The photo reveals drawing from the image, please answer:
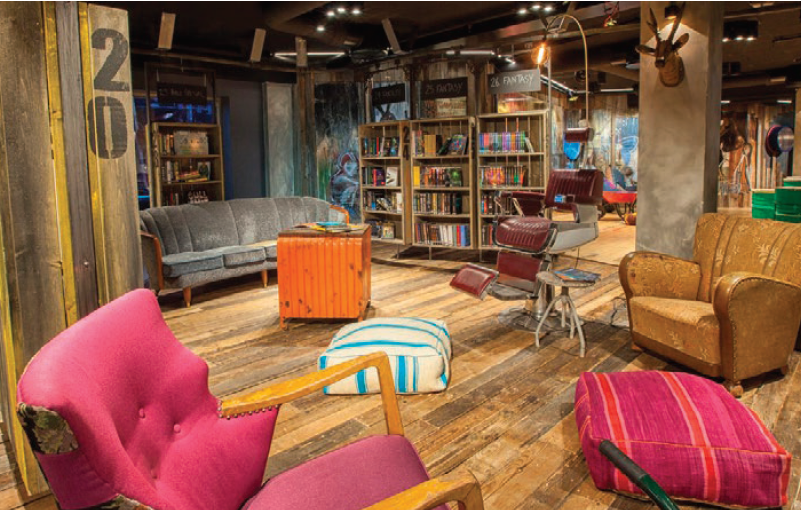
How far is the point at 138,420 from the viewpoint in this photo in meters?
1.45

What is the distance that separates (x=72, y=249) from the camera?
2.60m

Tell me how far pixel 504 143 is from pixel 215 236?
12.7 ft

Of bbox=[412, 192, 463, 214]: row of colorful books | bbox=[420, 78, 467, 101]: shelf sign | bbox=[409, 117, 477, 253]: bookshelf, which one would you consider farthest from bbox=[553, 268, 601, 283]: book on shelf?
bbox=[420, 78, 467, 101]: shelf sign

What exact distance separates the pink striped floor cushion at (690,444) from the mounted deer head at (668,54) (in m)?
2.96

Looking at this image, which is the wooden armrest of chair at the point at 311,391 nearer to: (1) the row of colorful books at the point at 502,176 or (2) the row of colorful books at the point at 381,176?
(1) the row of colorful books at the point at 502,176

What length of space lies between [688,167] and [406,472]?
13.5 feet

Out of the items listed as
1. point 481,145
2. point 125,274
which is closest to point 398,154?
point 481,145

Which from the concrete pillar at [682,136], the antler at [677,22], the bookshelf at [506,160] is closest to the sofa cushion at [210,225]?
the bookshelf at [506,160]

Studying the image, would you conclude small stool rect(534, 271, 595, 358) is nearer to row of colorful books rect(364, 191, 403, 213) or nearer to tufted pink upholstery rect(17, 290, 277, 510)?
tufted pink upholstery rect(17, 290, 277, 510)

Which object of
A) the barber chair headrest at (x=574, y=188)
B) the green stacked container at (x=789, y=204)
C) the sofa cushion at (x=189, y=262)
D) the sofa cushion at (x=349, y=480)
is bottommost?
the sofa cushion at (x=349, y=480)

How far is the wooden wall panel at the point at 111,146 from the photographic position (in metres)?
2.52

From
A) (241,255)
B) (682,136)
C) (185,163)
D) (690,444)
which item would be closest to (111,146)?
(690,444)

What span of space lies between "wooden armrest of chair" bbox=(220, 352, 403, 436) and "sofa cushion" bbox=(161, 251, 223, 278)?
4501 mm

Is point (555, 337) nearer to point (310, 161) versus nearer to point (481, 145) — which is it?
point (481, 145)
